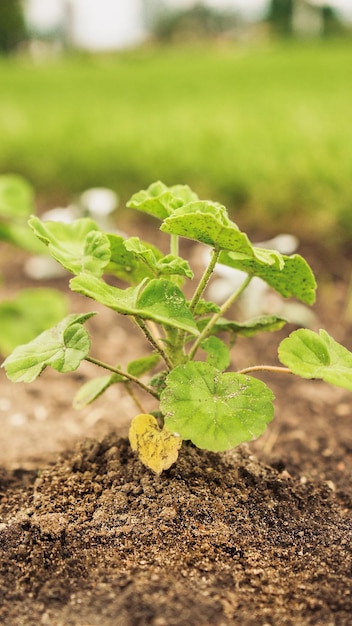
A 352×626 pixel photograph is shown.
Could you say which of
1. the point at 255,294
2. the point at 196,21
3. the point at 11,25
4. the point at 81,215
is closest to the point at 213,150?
the point at 81,215

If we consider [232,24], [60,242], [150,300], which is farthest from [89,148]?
[232,24]

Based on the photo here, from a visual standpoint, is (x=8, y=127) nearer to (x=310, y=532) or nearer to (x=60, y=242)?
(x=60, y=242)

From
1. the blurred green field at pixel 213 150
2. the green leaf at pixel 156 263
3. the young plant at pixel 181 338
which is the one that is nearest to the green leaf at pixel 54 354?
the young plant at pixel 181 338

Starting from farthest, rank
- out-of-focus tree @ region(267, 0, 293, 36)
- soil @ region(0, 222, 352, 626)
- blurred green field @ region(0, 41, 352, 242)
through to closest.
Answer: out-of-focus tree @ region(267, 0, 293, 36), blurred green field @ region(0, 41, 352, 242), soil @ region(0, 222, 352, 626)

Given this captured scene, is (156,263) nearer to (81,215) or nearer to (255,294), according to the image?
A: (255,294)

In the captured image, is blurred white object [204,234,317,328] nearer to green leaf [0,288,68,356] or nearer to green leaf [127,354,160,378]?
green leaf [0,288,68,356]

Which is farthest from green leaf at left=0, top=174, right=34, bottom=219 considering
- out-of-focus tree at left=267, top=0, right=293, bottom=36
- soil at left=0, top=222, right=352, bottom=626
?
out-of-focus tree at left=267, top=0, right=293, bottom=36
